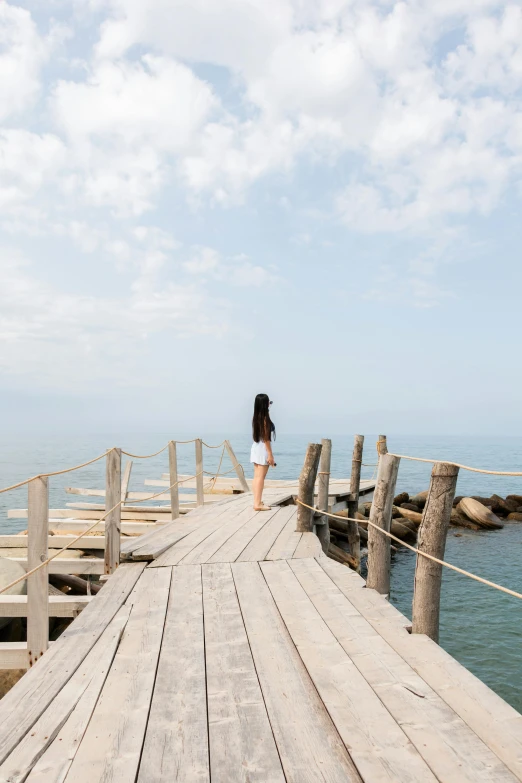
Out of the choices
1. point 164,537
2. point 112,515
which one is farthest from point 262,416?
point 112,515

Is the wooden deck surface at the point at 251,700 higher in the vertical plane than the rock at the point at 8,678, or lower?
higher

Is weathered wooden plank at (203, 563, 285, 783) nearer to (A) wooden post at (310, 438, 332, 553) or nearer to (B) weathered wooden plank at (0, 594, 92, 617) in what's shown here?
(B) weathered wooden plank at (0, 594, 92, 617)

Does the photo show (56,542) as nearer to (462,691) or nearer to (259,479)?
(259,479)

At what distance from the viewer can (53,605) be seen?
5680 millimetres

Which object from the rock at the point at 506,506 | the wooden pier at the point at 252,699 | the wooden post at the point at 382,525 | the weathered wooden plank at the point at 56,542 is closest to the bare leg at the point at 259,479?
the weathered wooden plank at the point at 56,542

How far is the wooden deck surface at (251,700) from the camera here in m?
2.28

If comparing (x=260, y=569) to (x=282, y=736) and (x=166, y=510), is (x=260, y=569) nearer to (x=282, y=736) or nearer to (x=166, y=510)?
(x=282, y=736)

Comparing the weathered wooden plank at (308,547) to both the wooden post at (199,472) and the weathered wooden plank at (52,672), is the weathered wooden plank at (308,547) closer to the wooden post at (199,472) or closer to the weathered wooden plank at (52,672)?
the weathered wooden plank at (52,672)

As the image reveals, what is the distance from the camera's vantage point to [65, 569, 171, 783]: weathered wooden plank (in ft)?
7.46

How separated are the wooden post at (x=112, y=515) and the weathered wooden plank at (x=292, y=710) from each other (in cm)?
238

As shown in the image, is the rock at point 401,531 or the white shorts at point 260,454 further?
the rock at point 401,531

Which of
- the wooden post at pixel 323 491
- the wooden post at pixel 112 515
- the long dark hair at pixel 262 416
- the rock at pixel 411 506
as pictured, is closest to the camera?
the wooden post at pixel 112 515

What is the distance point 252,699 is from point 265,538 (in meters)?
4.69

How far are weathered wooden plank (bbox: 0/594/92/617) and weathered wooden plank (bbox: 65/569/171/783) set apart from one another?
1.56 meters
